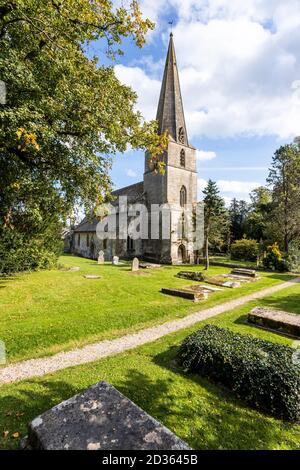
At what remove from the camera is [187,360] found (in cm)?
522

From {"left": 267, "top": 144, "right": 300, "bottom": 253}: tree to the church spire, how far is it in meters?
12.2

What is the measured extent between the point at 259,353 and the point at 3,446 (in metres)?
4.39

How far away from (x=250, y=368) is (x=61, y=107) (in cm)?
899

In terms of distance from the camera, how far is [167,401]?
414cm

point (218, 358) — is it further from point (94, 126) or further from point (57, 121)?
point (57, 121)

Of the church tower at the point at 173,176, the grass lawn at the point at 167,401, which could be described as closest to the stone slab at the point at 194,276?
the church tower at the point at 173,176

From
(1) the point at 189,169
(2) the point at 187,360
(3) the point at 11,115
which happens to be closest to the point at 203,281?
(2) the point at 187,360

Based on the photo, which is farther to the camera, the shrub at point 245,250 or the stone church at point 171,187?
the shrub at point 245,250

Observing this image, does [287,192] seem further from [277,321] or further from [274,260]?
[277,321]

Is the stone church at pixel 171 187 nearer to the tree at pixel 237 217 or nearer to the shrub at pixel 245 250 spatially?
the shrub at pixel 245 250

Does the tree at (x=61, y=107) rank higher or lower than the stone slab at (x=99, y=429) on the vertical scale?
higher

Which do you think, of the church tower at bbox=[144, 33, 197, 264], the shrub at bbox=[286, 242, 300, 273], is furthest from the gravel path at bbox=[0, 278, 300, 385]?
the church tower at bbox=[144, 33, 197, 264]

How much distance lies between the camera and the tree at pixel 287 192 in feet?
90.7

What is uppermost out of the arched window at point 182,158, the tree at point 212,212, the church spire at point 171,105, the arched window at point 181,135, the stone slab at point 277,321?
the church spire at point 171,105
